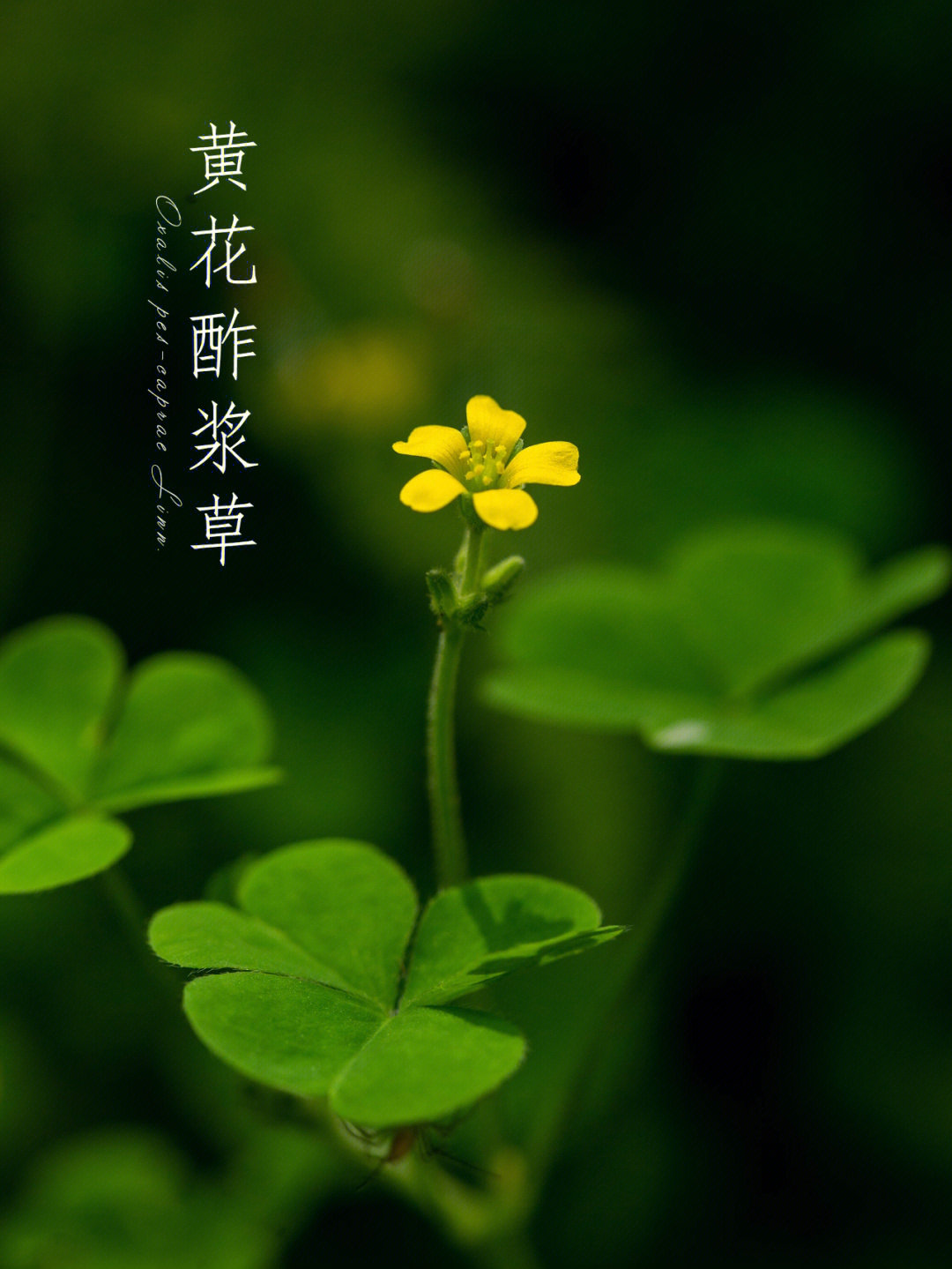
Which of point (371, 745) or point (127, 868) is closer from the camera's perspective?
point (127, 868)

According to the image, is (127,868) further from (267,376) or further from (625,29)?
(625,29)

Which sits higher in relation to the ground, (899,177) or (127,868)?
(899,177)

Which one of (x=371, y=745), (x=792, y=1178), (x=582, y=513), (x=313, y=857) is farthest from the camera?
(x=582, y=513)

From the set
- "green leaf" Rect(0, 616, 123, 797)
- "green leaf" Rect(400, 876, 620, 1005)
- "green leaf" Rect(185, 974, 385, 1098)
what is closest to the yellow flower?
"green leaf" Rect(400, 876, 620, 1005)

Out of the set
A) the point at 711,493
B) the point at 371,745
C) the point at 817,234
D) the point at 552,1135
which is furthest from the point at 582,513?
the point at 552,1135

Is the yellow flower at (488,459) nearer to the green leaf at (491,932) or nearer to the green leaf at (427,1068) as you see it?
the green leaf at (491,932)

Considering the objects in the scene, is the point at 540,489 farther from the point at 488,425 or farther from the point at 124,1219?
the point at 124,1219
